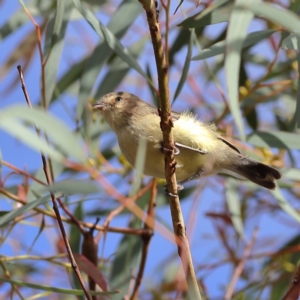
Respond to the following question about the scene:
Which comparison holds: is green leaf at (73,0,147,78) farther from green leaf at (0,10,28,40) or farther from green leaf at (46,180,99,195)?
green leaf at (46,180,99,195)

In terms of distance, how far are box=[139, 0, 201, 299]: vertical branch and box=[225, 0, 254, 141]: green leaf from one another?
0.75 feet

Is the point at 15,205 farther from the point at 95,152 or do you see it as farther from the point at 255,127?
the point at 255,127

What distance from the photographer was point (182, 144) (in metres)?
2.82

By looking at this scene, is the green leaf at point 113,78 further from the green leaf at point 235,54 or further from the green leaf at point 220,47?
the green leaf at point 235,54

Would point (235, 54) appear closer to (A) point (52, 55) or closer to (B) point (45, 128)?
(B) point (45, 128)

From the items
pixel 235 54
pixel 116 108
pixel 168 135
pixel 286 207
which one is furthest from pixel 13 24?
pixel 235 54

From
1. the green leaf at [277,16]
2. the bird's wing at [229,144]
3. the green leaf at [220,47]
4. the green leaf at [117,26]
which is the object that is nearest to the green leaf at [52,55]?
the green leaf at [117,26]

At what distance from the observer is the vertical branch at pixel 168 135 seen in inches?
67.8

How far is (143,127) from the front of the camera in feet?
9.18

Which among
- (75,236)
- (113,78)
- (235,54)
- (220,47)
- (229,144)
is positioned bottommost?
(235,54)

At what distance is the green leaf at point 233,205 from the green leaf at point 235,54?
1.67 meters

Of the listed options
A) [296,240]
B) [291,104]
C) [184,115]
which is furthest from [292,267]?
[291,104]

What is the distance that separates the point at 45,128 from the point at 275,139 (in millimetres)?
1718

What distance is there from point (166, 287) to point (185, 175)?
0.78 meters
